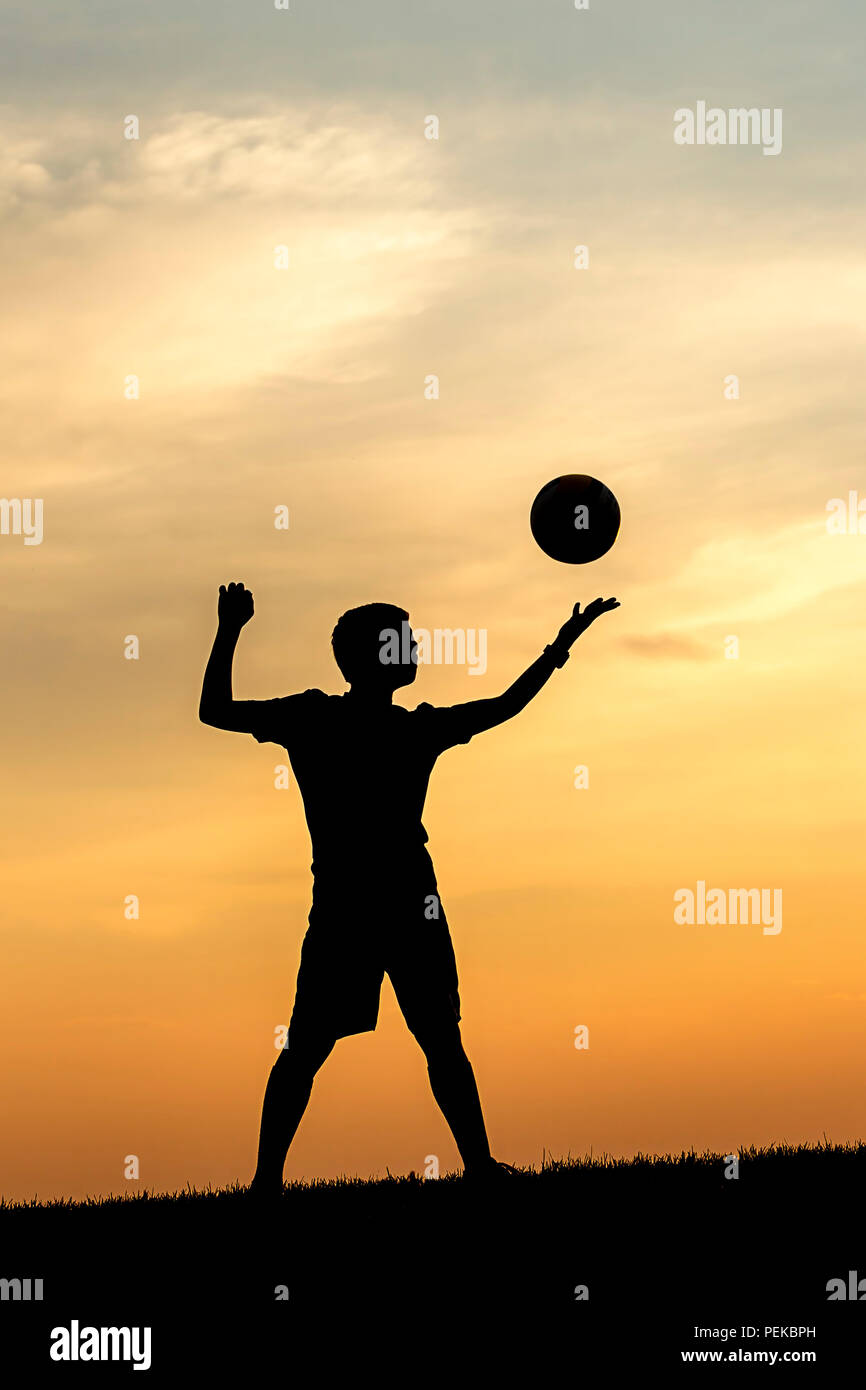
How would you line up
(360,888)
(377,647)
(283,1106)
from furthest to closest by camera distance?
1. (377,647)
2. (360,888)
3. (283,1106)

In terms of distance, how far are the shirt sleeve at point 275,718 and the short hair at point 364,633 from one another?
0.34 metres

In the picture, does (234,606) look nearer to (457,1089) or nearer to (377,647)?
(377,647)

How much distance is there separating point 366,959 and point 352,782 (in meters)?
0.96

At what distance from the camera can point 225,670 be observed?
9.12 metres

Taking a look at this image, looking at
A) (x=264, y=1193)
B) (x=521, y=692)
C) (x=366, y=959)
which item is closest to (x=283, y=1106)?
(x=264, y=1193)

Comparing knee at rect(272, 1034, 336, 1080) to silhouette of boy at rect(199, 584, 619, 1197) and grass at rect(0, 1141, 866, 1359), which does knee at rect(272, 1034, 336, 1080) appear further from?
grass at rect(0, 1141, 866, 1359)

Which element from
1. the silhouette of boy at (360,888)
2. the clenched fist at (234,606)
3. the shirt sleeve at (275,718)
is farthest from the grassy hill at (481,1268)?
the clenched fist at (234,606)

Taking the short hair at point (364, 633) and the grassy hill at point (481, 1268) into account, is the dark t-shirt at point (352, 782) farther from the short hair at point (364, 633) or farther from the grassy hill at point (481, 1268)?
the grassy hill at point (481, 1268)

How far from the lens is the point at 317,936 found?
9156 millimetres

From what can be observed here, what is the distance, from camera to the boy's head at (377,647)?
30.6 ft

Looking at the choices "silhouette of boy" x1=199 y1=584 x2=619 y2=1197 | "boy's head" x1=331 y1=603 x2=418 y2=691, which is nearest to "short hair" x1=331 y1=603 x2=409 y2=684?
"boy's head" x1=331 y1=603 x2=418 y2=691
